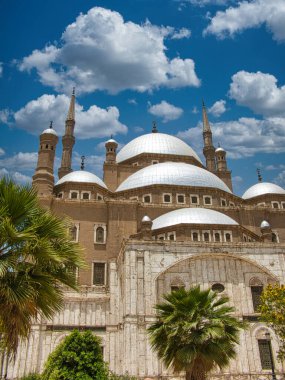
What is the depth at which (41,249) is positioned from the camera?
802 centimetres

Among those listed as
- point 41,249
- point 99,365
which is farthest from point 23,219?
point 99,365

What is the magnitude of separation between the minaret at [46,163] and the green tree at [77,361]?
20601 millimetres

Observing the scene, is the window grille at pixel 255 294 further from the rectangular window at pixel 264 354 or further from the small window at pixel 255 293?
the rectangular window at pixel 264 354

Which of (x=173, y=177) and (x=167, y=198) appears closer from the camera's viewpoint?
(x=167, y=198)

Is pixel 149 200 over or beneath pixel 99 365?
over

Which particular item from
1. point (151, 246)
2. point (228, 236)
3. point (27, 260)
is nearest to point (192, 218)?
point (228, 236)

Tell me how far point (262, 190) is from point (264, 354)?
68.7ft

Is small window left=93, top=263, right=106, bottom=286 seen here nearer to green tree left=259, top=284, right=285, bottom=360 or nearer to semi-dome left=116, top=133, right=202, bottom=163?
green tree left=259, top=284, right=285, bottom=360

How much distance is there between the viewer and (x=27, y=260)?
865 centimetres

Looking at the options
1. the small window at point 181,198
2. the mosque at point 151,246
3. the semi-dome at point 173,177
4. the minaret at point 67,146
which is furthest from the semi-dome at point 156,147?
the small window at point 181,198

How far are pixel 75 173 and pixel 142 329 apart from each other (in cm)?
1817

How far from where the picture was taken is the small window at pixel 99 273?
89.4ft

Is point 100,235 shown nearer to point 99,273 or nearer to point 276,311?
point 99,273

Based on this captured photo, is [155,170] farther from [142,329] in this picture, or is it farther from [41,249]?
[41,249]
